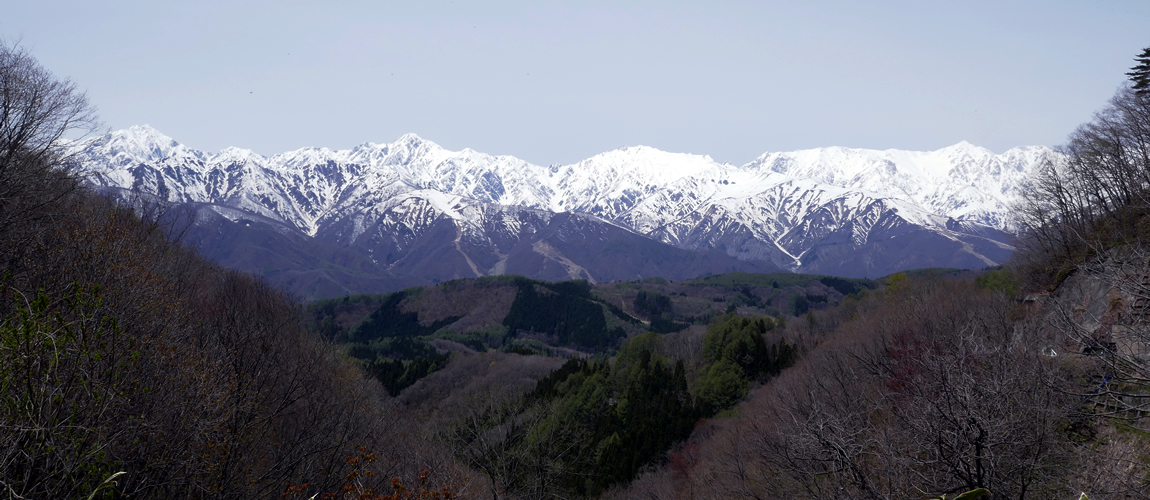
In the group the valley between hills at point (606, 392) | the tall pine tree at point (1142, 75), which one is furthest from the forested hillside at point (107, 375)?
the tall pine tree at point (1142, 75)

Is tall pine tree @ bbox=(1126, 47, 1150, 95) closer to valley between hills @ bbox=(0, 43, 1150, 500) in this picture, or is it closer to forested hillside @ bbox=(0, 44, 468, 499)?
valley between hills @ bbox=(0, 43, 1150, 500)

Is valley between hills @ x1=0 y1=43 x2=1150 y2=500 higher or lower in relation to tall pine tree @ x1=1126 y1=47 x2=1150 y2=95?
lower

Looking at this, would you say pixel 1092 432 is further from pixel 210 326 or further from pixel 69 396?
pixel 210 326

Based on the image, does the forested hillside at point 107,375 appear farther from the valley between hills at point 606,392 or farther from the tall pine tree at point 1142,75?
the tall pine tree at point 1142,75

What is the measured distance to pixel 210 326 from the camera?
127ft

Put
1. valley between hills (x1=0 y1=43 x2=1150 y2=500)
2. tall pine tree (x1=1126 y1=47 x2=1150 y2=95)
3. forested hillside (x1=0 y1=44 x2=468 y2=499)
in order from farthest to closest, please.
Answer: tall pine tree (x1=1126 y1=47 x2=1150 y2=95), valley between hills (x1=0 y1=43 x2=1150 y2=500), forested hillside (x1=0 y1=44 x2=468 y2=499)

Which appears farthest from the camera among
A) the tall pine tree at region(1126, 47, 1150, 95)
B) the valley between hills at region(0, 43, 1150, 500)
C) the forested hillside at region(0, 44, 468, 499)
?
the tall pine tree at region(1126, 47, 1150, 95)

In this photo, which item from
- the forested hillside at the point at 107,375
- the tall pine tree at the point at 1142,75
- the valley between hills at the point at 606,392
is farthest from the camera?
the tall pine tree at the point at 1142,75

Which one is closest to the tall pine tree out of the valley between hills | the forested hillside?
the valley between hills

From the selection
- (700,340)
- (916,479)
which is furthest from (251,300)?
(700,340)

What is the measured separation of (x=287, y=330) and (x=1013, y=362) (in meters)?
54.6

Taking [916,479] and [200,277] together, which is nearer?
[916,479]

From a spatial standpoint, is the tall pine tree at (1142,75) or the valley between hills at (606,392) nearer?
the valley between hills at (606,392)

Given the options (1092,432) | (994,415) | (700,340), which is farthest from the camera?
(700,340)
